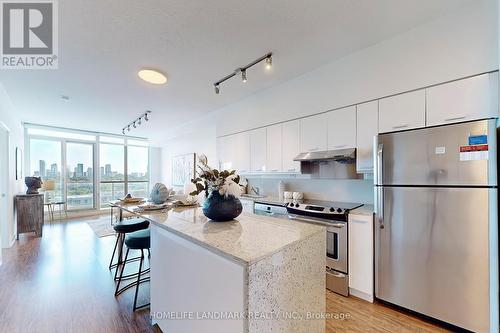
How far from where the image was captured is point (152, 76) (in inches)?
111

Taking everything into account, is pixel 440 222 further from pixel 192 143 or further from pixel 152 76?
pixel 192 143

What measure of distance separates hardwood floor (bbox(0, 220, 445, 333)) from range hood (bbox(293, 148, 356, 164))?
5.13ft

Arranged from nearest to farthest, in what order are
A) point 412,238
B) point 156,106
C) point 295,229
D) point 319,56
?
point 295,229
point 412,238
point 319,56
point 156,106

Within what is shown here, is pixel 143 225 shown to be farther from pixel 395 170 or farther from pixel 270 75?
pixel 395 170

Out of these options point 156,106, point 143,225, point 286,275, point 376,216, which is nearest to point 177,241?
point 286,275

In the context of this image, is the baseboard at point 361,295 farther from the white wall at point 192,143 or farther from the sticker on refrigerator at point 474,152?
the white wall at point 192,143

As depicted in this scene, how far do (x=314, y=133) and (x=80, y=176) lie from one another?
7.25 m

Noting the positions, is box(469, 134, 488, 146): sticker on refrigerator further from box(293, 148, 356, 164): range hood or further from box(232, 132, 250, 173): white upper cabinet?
box(232, 132, 250, 173): white upper cabinet

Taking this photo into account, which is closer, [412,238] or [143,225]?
[412,238]

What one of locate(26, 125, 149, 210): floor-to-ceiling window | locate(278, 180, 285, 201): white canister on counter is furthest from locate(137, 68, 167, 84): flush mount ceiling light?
locate(26, 125, 149, 210): floor-to-ceiling window

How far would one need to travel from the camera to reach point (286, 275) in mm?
1119

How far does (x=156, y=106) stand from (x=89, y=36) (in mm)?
2174

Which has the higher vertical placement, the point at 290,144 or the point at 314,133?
the point at 314,133

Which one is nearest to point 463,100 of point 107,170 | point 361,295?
point 361,295
